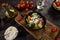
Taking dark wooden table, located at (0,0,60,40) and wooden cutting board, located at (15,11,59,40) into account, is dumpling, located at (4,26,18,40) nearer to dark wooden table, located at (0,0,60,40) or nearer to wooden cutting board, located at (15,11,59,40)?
wooden cutting board, located at (15,11,59,40)

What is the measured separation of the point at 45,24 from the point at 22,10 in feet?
1.03

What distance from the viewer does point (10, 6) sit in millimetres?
1380

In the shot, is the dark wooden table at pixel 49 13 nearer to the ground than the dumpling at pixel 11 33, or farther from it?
farther from it

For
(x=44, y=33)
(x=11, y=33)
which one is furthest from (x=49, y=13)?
(x=11, y=33)

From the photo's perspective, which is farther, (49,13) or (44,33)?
(49,13)

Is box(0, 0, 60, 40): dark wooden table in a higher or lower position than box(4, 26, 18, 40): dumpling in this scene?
higher

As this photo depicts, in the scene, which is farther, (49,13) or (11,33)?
(49,13)

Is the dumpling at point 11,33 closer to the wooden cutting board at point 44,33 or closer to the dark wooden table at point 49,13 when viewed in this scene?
the wooden cutting board at point 44,33

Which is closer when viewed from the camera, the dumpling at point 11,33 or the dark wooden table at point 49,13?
the dumpling at point 11,33

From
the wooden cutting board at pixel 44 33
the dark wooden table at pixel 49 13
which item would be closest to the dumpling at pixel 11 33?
the wooden cutting board at pixel 44 33

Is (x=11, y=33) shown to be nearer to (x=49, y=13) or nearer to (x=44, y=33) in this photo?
(x=44, y=33)

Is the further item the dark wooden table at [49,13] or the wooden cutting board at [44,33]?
the dark wooden table at [49,13]

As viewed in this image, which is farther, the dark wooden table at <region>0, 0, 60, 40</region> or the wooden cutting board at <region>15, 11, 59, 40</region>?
the dark wooden table at <region>0, 0, 60, 40</region>

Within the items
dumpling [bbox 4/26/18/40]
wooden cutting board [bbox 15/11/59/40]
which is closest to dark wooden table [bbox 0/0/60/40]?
wooden cutting board [bbox 15/11/59/40]
